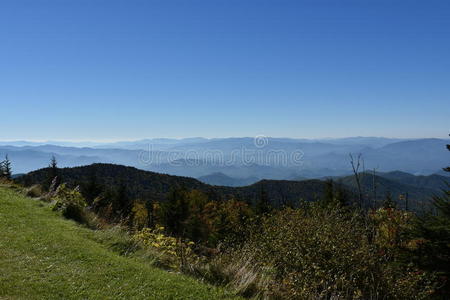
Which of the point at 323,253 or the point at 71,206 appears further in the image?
the point at 71,206

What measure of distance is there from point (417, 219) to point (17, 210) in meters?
13.0

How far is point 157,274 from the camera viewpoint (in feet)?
18.6

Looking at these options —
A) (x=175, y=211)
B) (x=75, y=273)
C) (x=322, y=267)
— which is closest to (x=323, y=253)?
(x=322, y=267)

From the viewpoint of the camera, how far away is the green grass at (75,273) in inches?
185

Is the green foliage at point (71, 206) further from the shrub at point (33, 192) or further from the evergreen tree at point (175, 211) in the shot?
the evergreen tree at point (175, 211)

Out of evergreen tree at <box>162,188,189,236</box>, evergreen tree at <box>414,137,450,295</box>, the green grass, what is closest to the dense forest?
evergreen tree at <box>414,137,450,295</box>

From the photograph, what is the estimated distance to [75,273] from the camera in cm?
527

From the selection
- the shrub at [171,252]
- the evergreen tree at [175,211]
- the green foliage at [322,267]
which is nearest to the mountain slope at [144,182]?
the evergreen tree at [175,211]

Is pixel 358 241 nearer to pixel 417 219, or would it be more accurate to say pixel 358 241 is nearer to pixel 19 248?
pixel 417 219

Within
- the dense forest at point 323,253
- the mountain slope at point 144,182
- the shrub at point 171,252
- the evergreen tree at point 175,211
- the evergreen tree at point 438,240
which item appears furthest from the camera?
the mountain slope at point 144,182

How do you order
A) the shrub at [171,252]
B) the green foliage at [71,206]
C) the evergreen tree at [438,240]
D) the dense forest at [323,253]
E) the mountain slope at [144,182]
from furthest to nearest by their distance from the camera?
the mountain slope at [144,182]
the green foliage at [71,206]
the evergreen tree at [438,240]
the shrub at [171,252]
the dense forest at [323,253]

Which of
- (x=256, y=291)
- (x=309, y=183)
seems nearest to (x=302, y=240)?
(x=256, y=291)

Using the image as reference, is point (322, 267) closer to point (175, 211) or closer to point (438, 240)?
point (438, 240)

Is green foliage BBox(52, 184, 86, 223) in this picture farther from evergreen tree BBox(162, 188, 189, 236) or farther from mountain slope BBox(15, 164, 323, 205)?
mountain slope BBox(15, 164, 323, 205)
